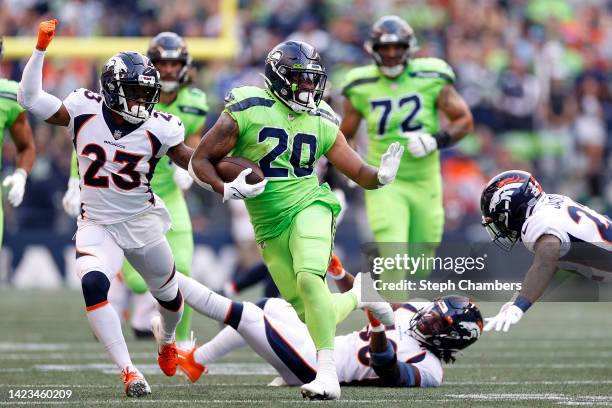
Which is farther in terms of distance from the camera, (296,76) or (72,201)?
(72,201)

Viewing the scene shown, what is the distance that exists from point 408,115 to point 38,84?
10.2ft

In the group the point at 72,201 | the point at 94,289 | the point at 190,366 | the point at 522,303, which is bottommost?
the point at 190,366

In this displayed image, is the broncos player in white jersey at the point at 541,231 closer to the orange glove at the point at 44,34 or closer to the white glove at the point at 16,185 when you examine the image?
the orange glove at the point at 44,34

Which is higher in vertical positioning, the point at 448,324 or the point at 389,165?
the point at 389,165

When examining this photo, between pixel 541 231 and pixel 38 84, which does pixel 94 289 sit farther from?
pixel 541 231

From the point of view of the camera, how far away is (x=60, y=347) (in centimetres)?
851

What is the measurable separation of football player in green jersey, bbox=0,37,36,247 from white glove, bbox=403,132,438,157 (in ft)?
7.82

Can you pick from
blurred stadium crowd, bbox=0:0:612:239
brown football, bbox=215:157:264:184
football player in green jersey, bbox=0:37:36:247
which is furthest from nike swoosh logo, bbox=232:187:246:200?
blurred stadium crowd, bbox=0:0:612:239

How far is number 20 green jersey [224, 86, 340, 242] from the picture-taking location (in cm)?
589

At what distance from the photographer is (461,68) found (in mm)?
15711

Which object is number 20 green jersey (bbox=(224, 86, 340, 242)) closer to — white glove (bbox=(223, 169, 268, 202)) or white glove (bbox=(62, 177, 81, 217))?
white glove (bbox=(223, 169, 268, 202))

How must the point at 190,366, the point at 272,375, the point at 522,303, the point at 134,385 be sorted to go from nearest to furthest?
1. the point at 522,303
2. the point at 134,385
3. the point at 190,366
4. the point at 272,375

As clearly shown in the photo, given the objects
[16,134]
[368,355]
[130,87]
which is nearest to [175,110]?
[16,134]

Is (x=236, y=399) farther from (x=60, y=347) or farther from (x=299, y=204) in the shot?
(x=60, y=347)
